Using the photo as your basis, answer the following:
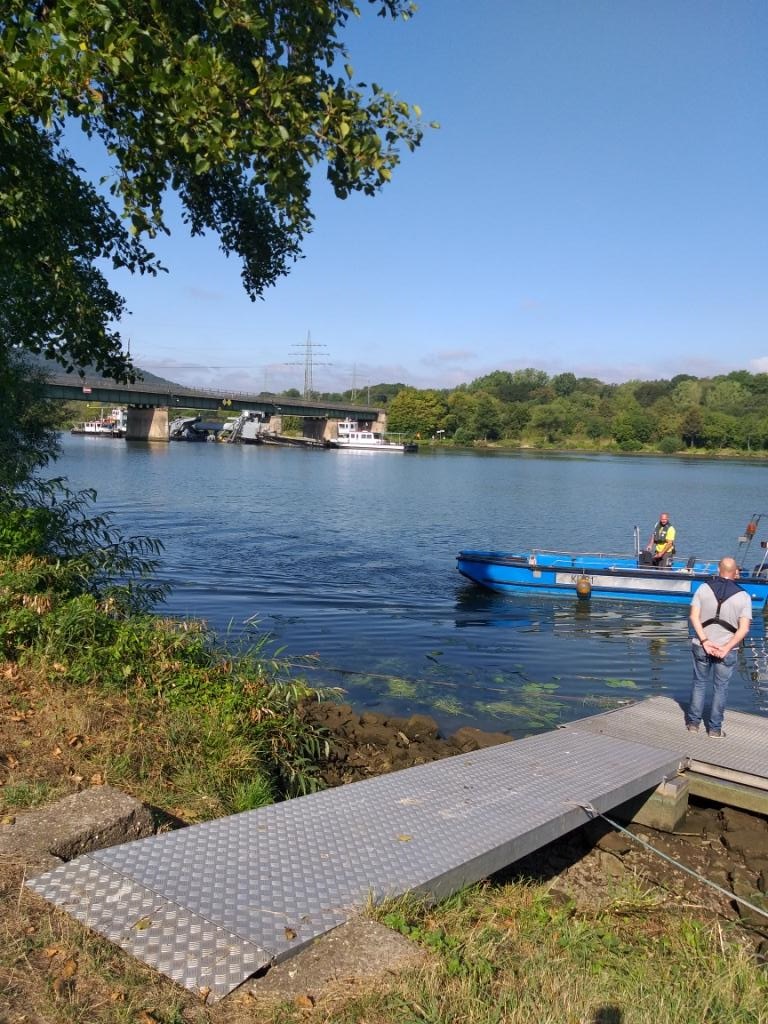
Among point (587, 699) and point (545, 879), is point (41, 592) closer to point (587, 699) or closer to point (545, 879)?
point (545, 879)

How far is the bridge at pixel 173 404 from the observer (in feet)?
255

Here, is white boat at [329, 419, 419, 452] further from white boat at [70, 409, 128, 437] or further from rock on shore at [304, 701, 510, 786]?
rock on shore at [304, 701, 510, 786]

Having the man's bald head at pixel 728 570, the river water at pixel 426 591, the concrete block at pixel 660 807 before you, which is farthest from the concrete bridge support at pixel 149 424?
the concrete block at pixel 660 807

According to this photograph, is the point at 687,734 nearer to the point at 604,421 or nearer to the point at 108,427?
the point at 604,421

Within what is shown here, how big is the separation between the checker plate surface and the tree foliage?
255 inches

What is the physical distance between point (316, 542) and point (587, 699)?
701 inches

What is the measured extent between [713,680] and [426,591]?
47.1ft

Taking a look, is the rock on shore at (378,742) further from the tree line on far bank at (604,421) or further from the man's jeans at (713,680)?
the tree line on far bank at (604,421)

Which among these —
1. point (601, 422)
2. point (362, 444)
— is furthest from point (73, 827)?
point (601, 422)

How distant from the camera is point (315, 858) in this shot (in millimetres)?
4980

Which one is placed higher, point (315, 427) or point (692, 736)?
point (315, 427)

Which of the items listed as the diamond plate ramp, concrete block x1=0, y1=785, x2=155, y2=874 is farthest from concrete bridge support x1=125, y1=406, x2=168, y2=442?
concrete block x1=0, y1=785, x2=155, y2=874

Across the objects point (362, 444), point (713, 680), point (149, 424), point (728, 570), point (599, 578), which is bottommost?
point (599, 578)

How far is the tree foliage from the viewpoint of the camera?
6285 millimetres
